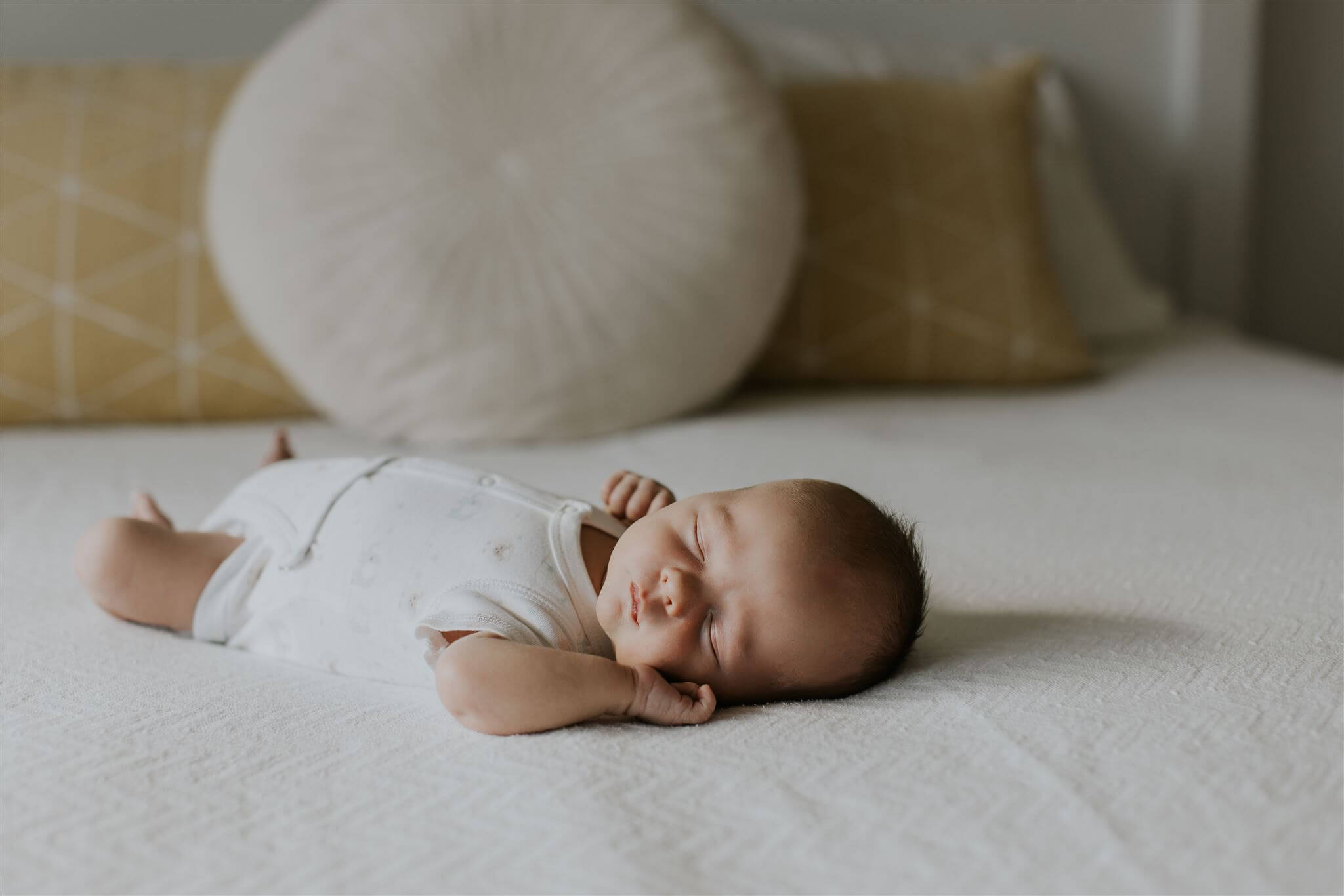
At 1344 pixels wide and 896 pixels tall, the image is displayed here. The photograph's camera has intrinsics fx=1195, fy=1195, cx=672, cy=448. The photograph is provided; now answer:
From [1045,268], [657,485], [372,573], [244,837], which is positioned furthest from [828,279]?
[244,837]

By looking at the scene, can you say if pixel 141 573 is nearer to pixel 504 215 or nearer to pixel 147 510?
pixel 147 510

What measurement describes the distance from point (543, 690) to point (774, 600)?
0.16 metres

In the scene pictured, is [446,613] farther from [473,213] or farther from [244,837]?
[473,213]

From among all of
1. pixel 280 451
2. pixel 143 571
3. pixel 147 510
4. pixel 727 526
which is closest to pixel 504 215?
pixel 280 451

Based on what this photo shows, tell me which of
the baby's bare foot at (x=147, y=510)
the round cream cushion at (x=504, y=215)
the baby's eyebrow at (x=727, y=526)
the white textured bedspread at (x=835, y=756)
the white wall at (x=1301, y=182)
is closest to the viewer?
the white textured bedspread at (x=835, y=756)

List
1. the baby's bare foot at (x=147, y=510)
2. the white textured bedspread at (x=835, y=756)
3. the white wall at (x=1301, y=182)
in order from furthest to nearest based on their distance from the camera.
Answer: the white wall at (x=1301, y=182)
the baby's bare foot at (x=147, y=510)
the white textured bedspread at (x=835, y=756)

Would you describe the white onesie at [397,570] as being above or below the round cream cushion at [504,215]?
below

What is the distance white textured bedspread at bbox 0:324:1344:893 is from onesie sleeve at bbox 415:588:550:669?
0.04 meters

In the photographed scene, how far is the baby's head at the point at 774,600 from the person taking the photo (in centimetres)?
74

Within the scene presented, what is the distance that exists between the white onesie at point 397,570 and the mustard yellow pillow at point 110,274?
0.64m

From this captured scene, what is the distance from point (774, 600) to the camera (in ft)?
2.43

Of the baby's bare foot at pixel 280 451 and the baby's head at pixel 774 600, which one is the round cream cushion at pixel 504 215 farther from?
the baby's head at pixel 774 600

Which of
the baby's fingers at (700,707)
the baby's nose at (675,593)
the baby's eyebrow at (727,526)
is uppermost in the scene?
the baby's eyebrow at (727,526)

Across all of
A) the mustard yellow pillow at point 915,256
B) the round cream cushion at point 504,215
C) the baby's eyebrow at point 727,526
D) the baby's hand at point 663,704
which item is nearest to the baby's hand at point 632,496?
the baby's eyebrow at point 727,526
